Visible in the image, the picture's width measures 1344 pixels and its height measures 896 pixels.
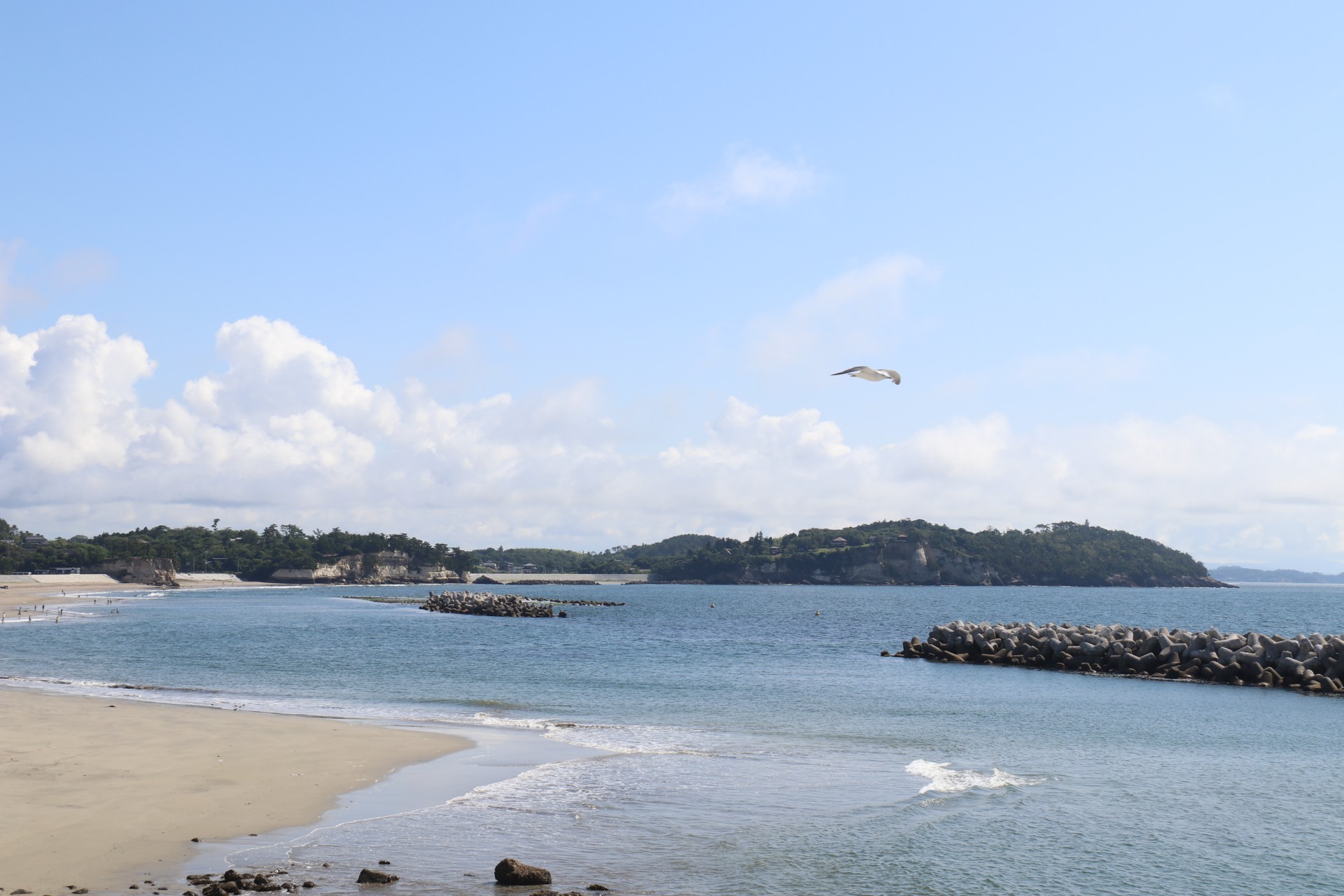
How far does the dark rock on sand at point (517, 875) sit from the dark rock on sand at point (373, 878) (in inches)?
48.4

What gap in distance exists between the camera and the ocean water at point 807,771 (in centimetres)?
1209

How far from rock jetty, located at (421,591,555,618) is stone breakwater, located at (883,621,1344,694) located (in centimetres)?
5726

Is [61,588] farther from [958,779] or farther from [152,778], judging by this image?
[958,779]

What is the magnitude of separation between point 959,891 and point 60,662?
40.3 m

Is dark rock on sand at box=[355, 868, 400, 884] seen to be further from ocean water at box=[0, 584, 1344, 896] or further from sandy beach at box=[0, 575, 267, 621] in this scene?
sandy beach at box=[0, 575, 267, 621]

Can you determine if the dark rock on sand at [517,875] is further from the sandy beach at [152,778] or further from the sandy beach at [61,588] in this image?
the sandy beach at [61,588]

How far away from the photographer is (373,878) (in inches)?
431

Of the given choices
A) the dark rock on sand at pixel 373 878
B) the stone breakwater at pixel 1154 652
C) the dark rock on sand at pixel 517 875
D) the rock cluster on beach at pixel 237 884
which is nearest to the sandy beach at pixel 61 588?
the stone breakwater at pixel 1154 652

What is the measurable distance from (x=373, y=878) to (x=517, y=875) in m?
1.65

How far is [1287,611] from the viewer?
11506 cm

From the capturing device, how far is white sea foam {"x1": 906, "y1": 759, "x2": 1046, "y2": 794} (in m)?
16.8

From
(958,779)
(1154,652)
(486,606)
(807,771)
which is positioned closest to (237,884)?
(807,771)

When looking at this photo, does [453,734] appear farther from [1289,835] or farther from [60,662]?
[60,662]

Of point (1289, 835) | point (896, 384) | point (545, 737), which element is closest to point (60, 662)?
point (545, 737)
